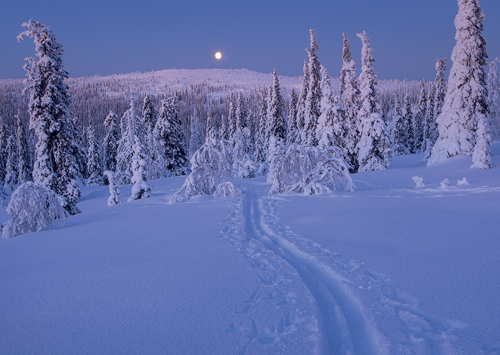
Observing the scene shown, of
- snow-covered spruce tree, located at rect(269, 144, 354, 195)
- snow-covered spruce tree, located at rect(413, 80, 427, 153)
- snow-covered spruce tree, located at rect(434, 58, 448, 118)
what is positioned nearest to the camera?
snow-covered spruce tree, located at rect(269, 144, 354, 195)

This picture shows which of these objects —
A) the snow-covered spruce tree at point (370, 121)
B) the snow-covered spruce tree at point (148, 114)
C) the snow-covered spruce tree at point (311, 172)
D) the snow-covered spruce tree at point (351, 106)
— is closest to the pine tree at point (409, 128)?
the snow-covered spruce tree at point (351, 106)

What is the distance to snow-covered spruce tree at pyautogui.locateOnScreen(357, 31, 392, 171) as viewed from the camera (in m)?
24.0

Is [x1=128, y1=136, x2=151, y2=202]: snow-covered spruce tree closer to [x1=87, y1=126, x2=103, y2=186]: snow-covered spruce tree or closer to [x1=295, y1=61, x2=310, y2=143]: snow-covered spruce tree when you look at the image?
[x1=295, y1=61, x2=310, y2=143]: snow-covered spruce tree

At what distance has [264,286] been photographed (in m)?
4.04

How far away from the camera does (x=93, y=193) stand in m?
27.8

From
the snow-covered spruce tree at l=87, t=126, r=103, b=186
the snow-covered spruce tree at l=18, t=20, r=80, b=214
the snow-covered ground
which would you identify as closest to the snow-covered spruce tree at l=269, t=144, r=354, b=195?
the snow-covered ground

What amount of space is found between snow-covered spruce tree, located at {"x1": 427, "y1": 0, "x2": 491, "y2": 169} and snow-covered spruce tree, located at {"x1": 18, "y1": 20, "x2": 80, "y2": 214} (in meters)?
25.9

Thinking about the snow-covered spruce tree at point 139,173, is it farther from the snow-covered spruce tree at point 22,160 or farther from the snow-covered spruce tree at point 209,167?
the snow-covered spruce tree at point 22,160

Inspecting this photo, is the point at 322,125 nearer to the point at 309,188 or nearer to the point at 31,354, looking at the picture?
the point at 309,188

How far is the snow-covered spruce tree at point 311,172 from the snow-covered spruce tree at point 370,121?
42.9 ft

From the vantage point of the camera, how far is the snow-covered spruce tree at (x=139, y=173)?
57.7 ft

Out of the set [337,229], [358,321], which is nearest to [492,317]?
[358,321]

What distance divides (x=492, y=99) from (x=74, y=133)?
46562 mm

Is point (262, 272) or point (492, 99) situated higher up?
point (492, 99)
